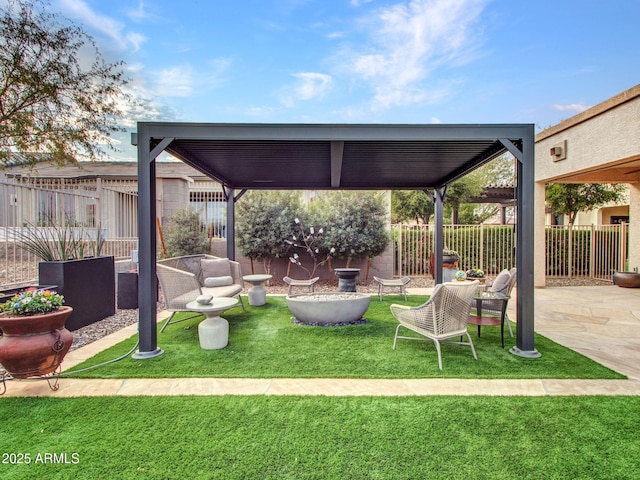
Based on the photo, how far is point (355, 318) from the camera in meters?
5.09

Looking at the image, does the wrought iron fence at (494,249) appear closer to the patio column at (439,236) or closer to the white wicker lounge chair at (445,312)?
the patio column at (439,236)

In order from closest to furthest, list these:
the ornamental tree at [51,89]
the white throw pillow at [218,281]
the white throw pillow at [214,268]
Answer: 1. the white throw pillow at [218,281]
2. the ornamental tree at [51,89]
3. the white throw pillow at [214,268]

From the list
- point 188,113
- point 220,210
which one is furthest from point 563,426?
point 188,113

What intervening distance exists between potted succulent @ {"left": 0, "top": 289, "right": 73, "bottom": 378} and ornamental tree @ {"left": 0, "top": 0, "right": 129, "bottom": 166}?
536cm

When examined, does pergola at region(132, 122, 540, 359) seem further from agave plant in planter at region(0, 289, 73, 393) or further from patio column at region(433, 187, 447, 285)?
patio column at region(433, 187, 447, 285)

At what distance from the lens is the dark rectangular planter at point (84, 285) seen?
468cm

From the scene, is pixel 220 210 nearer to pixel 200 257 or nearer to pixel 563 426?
pixel 200 257

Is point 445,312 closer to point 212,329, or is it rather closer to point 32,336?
point 212,329

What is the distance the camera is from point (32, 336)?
9.81 ft

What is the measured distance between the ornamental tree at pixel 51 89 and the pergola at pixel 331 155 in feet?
11.8

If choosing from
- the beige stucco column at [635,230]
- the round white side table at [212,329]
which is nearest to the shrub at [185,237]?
the round white side table at [212,329]

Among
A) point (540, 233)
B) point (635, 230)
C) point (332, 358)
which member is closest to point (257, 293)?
point (332, 358)

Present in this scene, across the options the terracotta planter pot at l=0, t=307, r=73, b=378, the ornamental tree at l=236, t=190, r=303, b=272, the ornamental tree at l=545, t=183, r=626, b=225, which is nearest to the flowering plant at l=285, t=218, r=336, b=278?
the ornamental tree at l=236, t=190, r=303, b=272

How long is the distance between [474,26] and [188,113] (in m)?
7.77
